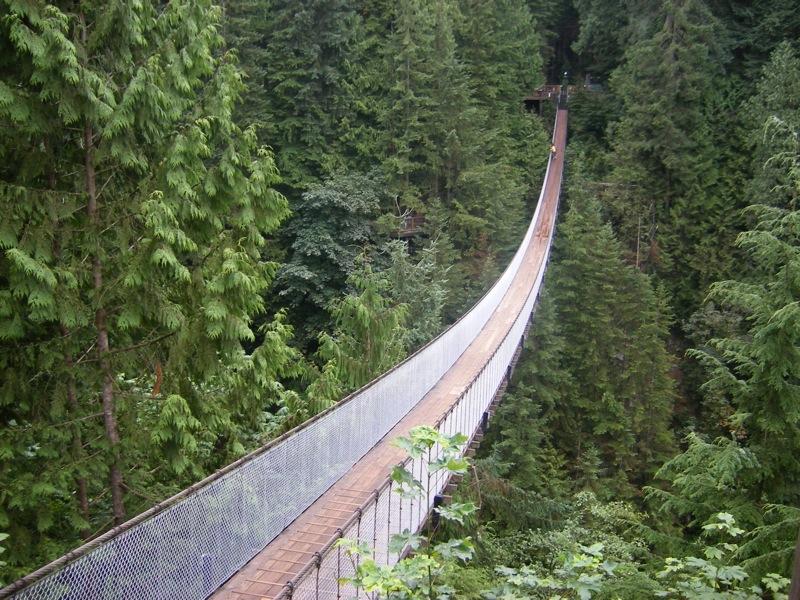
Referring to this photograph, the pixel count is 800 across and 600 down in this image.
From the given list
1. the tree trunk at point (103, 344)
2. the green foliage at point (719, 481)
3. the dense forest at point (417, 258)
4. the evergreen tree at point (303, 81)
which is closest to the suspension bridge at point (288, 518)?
the dense forest at point (417, 258)

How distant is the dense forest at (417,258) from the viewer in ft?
17.7

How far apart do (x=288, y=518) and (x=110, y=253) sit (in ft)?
9.52

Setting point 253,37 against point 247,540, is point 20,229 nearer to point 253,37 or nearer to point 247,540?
A: point 247,540

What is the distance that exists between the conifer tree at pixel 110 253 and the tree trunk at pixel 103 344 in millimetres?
12

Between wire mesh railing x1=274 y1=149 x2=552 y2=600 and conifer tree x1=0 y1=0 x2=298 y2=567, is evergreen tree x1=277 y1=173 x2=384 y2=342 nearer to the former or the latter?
wire mesh railing x1=274 y1=149 x2=552 y2=600

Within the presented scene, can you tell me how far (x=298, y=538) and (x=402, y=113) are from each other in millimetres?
18198

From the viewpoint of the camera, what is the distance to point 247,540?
18.4ft

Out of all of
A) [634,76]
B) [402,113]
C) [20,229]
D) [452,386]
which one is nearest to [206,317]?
[20,229]

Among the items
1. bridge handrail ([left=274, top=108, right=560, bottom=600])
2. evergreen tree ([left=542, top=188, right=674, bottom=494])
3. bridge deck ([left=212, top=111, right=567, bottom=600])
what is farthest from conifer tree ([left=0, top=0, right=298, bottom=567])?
evergreen tree ([left=542, top=188, right=674, bottom=494])

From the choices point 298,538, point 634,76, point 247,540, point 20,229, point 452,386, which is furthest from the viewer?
point 634,76

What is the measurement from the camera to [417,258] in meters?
19.6

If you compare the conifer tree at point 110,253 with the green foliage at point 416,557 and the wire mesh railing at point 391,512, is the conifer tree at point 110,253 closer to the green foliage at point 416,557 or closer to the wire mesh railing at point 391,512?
the wire mesh railing at point 391,512

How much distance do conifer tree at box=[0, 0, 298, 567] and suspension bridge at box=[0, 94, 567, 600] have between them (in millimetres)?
744

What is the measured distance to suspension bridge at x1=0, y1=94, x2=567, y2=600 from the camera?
4.09 m
